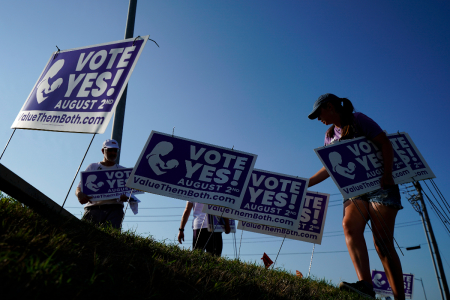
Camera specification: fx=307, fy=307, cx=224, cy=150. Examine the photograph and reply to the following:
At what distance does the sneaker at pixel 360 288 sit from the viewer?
330 cm

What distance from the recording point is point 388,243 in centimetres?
331

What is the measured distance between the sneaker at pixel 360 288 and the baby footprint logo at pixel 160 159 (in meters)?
2.73

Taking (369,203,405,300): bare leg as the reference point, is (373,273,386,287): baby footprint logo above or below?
above

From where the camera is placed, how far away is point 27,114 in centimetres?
373

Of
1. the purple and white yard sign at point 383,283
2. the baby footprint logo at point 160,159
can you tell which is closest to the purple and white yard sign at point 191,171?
the baby footprint logo at point 160,159

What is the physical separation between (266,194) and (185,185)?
2121 mm

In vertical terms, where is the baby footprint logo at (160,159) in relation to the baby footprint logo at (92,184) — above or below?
above

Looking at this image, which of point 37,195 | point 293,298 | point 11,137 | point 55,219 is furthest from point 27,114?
point 293,298

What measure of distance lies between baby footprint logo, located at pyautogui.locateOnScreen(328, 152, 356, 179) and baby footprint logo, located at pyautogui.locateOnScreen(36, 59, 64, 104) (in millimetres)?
3509

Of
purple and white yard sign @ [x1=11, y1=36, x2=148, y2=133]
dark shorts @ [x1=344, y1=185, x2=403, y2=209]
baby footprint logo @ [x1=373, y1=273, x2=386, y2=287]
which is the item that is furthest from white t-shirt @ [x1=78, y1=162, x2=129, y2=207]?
baby footprint logo @ [x1=373, y1=273, x2=386, y2=287]

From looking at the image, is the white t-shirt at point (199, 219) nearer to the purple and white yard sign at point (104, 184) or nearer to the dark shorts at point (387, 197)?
the purple and white yard sign at point (104, 184)

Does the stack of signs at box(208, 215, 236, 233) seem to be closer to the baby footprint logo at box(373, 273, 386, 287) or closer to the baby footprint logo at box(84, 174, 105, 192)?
the baby footprint logo at box(84, 174, 105, 192)

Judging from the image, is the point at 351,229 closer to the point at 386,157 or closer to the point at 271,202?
the point at 386,157

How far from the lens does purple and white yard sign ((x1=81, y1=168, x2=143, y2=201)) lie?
5.25 m
